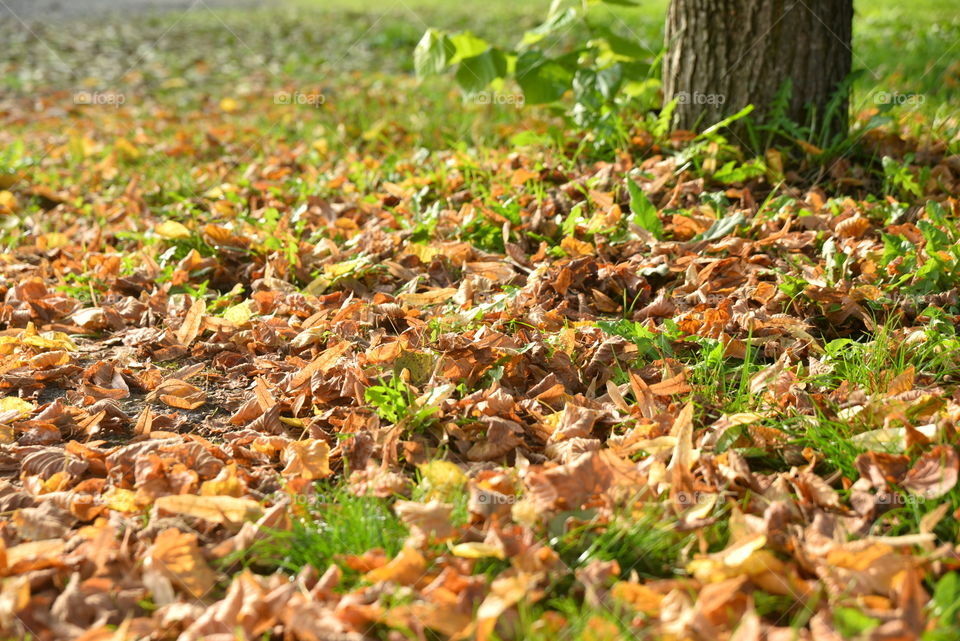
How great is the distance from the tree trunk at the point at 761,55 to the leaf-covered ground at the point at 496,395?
224 millimetres

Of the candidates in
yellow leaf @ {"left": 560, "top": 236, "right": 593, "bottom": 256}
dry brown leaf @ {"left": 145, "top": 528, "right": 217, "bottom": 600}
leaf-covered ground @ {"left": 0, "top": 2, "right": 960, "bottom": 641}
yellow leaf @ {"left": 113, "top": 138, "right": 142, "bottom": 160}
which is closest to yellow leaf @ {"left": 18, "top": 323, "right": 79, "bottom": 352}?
leaf-covered ground @ {"left": 0, "top": 2, "right": 960, "bottom": 641}

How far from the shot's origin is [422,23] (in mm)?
10719

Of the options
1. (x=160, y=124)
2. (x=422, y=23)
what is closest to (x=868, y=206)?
(x=160, y=124)

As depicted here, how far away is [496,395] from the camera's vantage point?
2.33 metres

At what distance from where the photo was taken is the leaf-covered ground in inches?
65.2

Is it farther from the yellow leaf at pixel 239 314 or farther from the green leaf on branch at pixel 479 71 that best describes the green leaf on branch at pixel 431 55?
the yellow leaf at pixel 239 314

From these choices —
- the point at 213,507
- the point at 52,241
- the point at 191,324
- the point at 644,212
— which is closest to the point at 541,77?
the point at 644,212

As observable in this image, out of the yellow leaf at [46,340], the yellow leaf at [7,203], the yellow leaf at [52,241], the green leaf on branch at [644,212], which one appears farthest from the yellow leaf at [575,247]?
the yellow leaf at [7,203]

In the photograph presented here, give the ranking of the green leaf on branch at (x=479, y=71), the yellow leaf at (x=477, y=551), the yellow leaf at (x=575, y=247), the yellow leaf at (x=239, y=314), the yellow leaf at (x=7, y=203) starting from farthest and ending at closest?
the yellow leaf at (x=7, y=203) → the green leaf on branch at (x=479, y=71) → the yellow leaf at (x=575, y=247) → the yellow leaf at (x=239, y=314) → the yellow leaf at (x=477, y=551)

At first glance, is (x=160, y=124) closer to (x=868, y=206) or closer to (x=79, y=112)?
(x=79, y=112)

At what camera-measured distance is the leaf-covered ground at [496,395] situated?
1656 mm

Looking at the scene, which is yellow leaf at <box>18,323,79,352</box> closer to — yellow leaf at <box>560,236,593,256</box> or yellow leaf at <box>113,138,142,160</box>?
yellow leaf at <box>560,236,593,256</box>

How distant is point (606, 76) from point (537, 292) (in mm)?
1521

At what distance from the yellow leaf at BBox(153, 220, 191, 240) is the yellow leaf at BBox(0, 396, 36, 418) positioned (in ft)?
4.37
